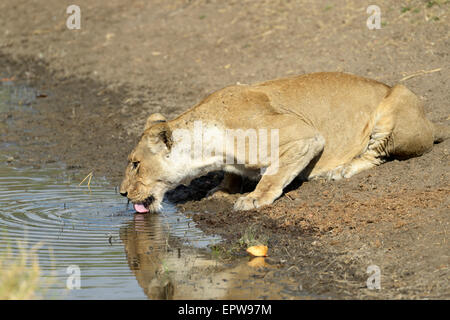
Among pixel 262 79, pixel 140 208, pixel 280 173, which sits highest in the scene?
pixel 262 79

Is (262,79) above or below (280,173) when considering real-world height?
above

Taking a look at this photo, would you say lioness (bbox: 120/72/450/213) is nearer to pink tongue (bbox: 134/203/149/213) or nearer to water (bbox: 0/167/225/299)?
pink tongue (bbox: 134/203/149/213)

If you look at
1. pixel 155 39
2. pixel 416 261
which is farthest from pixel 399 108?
pixel 155 39

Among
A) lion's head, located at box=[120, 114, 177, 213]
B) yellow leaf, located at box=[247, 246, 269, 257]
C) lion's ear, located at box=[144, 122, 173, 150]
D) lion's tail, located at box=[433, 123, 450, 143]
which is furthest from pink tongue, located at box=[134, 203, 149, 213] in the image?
lion's tail, located at box=[433, 123, 450, 143]

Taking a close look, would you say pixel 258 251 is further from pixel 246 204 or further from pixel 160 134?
pixel 160 134

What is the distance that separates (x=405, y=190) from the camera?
24.7ft

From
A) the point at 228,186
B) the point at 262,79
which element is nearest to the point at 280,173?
the point at 228,186

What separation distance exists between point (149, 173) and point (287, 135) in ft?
4.84

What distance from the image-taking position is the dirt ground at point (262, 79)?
6.25 meters

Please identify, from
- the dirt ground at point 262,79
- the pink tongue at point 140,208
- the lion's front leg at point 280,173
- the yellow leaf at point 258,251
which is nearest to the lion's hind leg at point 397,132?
the dirt ground at point 262,79

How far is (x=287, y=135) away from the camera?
25.6ft

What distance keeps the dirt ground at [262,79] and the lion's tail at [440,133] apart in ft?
0.47

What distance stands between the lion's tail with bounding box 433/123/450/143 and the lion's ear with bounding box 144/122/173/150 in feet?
9.91
